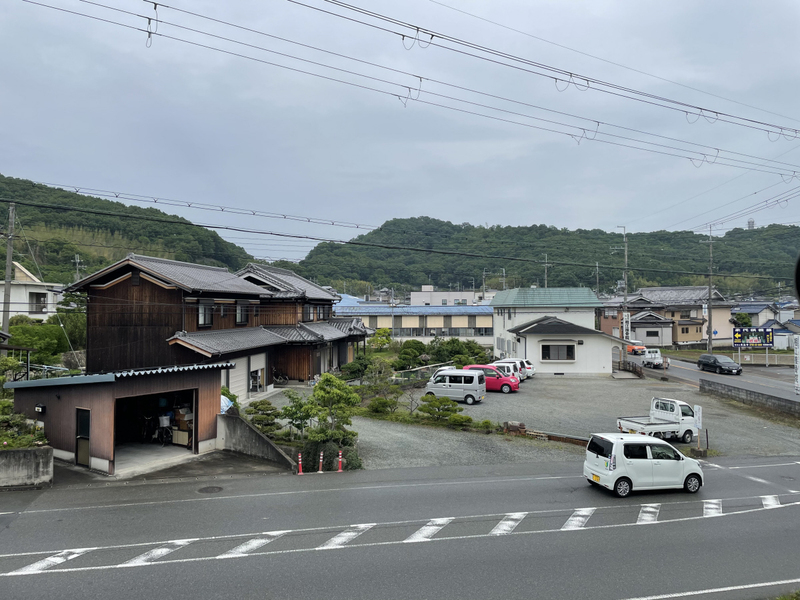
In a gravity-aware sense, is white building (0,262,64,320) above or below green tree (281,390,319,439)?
above

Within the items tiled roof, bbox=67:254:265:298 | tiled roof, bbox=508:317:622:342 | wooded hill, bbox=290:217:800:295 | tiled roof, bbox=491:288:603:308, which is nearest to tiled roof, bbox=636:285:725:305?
wooded hill, bbox=290:217:800:295

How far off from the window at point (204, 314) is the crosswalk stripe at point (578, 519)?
18481mm

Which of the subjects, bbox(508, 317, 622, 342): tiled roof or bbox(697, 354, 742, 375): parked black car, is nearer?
bbox(508, 317, 622, 342): tiled roof

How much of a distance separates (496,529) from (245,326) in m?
21.4

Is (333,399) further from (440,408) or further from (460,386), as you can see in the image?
Result: (460,386)

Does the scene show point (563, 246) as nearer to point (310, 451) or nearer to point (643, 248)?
point (643, 248)

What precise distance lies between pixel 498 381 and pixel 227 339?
15451 millimetres

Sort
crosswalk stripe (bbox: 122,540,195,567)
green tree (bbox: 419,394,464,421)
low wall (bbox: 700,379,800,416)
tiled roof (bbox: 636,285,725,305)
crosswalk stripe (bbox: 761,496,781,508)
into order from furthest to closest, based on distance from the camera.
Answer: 1. tiled roof (bbox: 636,285,725,305)
2. low wall (bbox: 700,379,800,416)
3. green tree (bbox: 419,394,464,421)
4. crosswalk stripe (bbox: 761,496,781,508)
5. crosswalk stripe (bbox: 122,540,195,567)

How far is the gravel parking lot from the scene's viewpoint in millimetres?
16531

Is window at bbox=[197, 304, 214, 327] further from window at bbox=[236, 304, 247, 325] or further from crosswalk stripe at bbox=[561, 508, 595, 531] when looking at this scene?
crosswalk stripe at bbox=[561, 508, 595, 531]

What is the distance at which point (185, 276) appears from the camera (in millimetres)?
23344

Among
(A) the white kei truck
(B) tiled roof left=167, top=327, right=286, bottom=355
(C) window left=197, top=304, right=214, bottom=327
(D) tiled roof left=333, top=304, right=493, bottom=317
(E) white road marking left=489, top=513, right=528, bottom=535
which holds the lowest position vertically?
(E) white road marking left=489, top=513, right=528, bottom=535

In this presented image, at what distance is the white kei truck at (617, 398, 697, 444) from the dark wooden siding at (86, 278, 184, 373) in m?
18.8

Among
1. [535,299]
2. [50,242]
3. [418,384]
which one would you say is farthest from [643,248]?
[50,242]
